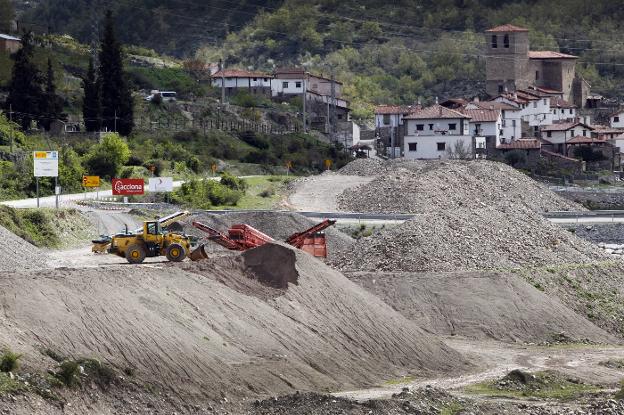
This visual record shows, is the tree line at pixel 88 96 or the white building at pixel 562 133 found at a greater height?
the tree line at pixel 88 96

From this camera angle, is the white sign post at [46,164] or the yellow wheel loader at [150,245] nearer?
the yellow wheel loader at [150,245]

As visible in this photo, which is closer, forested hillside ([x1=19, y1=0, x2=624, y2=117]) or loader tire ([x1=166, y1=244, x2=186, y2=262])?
loader tire ([x1=166, y1=244, x2=186, y2=262])

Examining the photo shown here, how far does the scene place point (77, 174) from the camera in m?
91.8

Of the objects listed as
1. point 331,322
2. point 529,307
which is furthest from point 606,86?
point 331,322

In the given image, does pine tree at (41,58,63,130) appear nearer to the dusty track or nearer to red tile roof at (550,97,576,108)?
red tile roof at (550,97,576,108)

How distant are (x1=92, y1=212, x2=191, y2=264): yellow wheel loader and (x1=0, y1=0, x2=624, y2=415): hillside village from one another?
3.6 inches

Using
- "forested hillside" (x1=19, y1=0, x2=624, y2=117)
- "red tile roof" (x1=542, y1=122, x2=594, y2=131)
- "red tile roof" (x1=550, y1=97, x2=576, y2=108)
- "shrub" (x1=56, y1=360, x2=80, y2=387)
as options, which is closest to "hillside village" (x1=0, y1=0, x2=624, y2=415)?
"shrub" (x1=56, y1=360, x2=80, y2=387)

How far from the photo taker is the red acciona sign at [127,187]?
287 feet

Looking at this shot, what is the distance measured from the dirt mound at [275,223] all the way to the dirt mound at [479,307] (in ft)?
40.1

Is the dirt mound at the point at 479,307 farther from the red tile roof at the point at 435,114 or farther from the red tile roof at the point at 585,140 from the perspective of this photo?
the red tile roof at the point at 585,140

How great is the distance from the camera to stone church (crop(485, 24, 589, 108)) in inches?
5881

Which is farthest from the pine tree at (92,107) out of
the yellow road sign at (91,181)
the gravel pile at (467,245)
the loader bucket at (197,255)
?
the loader bucket at (197,255)

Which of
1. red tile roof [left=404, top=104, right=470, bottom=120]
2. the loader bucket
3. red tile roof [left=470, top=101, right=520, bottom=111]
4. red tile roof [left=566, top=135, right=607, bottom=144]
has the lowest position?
the loader bucket

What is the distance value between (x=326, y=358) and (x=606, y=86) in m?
A: 117
